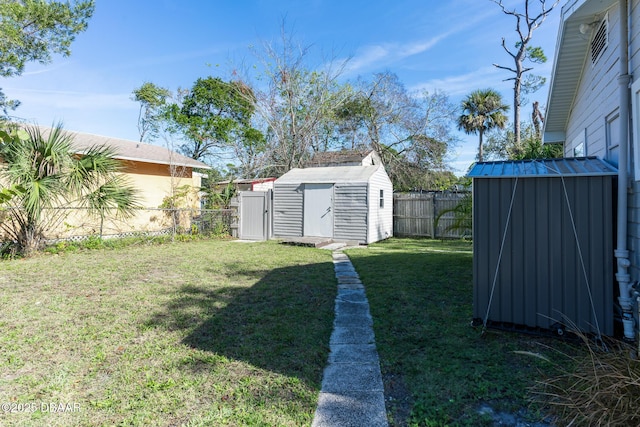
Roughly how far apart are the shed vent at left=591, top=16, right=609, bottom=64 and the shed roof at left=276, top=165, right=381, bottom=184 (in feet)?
22.5

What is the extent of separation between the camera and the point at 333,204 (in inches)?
464

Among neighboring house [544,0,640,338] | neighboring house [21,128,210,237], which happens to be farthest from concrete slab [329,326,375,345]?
neighboring house [21,128,210,237]

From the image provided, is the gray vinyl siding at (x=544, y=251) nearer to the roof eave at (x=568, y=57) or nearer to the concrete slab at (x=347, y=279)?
the concrete slab at (x=347, y=279)

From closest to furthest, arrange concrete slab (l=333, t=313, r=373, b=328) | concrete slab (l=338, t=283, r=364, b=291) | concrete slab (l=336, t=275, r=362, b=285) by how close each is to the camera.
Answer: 1. concrete slab (l=333, t=313, r=373, b=328)
2. concrete slab (l=338, t=283, r=364, b=291)
3. concrete slab (l=336, t=275, r=362, b=285)

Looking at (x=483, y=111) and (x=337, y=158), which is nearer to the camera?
(x=337, y=158)

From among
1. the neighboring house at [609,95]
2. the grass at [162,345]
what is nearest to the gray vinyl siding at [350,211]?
the grass at [162,345]

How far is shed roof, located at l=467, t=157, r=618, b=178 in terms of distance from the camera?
339 cm

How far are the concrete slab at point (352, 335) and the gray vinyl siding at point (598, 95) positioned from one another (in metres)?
3.79

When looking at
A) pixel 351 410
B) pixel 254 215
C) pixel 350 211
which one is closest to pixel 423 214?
pixel 350 211

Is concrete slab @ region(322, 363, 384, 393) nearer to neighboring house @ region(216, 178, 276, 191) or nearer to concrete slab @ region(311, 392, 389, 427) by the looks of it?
concrete slab @ region(311, 392, 389, 427)

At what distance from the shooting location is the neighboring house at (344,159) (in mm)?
18886

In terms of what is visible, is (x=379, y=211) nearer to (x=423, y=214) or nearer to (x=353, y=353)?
(x=423, y=214)

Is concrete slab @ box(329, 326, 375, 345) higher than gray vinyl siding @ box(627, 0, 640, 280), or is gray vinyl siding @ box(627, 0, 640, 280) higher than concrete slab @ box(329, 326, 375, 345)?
gray vinyl siding @ box(627, 0, 640, 280)

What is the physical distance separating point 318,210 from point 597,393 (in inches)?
399
